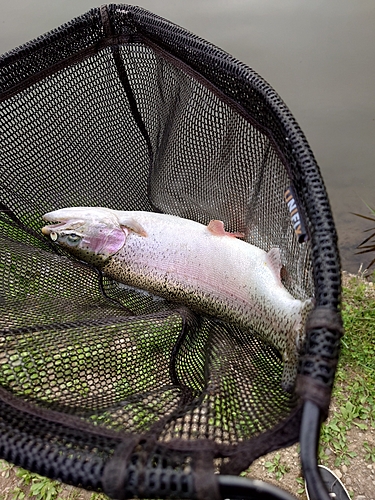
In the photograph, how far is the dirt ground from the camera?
7.62 feet

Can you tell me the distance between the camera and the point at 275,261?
193cm

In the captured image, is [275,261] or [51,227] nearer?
[275,261]

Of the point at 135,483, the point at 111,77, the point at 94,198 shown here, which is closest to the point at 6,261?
the point at 94,198

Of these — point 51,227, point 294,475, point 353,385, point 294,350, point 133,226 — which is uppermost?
point 133,226

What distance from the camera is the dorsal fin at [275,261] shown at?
1907 mm

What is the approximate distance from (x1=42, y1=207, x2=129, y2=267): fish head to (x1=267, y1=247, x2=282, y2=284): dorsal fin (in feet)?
2.99

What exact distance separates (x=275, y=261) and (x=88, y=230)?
113 cm

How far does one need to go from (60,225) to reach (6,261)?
379mm

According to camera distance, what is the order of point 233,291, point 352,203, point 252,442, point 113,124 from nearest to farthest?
point 252,442
point 233,291
point 113,124
point 352,203

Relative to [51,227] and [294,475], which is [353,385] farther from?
[51,227]

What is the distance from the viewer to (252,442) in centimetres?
106

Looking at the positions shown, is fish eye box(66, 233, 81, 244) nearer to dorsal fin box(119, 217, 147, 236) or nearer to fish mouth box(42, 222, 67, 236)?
fish mouth box(42, 222, 67, 236)

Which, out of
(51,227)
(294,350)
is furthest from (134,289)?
(294,350)

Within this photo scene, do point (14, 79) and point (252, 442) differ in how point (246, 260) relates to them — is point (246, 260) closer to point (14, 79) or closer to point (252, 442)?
point (252, 442)
